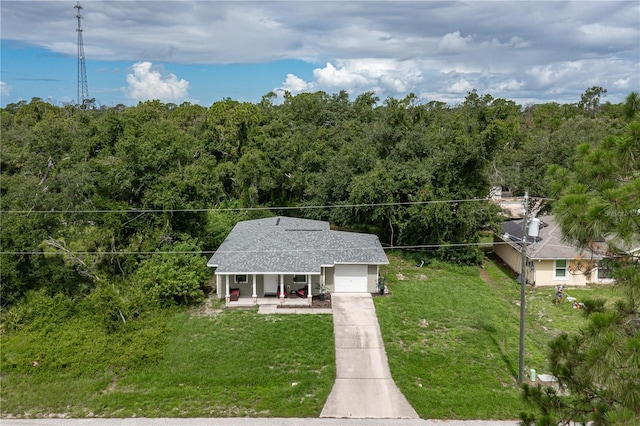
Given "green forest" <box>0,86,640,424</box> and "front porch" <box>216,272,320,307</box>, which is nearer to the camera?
"green forest" <box>0,86,640,424</box>

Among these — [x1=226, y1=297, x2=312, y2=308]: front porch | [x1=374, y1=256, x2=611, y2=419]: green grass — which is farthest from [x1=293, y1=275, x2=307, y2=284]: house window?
[x1=374, y1=256, x2=611, y2=419]: green grass

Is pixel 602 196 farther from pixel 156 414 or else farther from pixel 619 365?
pixel 156 414

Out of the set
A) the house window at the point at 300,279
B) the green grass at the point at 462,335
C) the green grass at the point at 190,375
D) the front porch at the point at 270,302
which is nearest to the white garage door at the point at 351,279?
the green grass at the point at 462,335

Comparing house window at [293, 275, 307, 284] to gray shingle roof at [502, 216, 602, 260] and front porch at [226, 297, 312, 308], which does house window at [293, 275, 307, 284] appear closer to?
front porch at [226, 297, 312, 308]

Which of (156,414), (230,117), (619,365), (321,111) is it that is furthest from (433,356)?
(321,111)

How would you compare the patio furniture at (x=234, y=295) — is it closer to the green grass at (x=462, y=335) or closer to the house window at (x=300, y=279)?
the house window at (x=300, y=279)

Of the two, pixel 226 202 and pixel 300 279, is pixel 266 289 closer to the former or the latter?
pixel 300 279

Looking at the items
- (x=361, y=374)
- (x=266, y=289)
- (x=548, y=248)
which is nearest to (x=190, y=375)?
(x=361, y=374)
